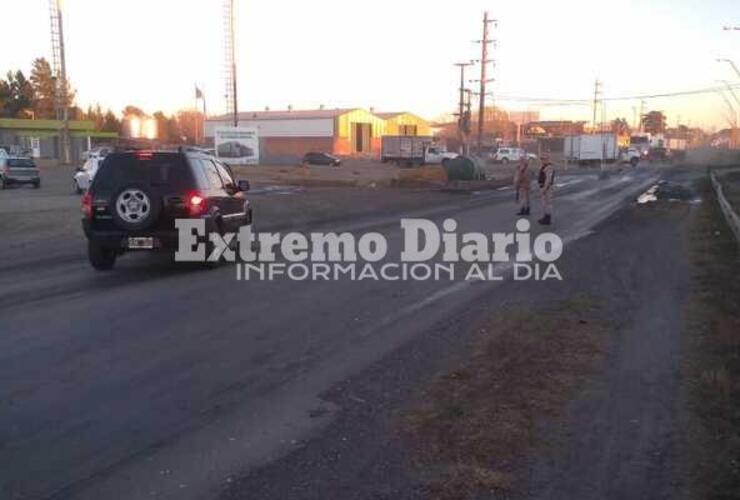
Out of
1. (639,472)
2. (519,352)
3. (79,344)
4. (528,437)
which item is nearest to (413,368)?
(519,352)

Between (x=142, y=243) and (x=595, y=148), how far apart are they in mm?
65644

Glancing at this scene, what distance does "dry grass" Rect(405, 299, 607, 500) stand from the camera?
4.48 m

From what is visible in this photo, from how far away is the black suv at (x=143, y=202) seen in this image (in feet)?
36.4

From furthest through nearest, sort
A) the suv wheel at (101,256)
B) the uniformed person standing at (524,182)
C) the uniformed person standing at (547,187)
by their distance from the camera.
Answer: the uniformed person standing at (524,182)
the uniformed person standing at (547,187)
the suv wheel at (101,256)

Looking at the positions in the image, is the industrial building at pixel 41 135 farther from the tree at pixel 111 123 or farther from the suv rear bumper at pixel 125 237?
the suv rear bumper at pixel 125 237

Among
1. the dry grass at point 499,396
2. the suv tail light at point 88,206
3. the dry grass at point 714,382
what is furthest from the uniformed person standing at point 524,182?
the dry grass at point 499,396

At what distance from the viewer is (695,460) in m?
4.64

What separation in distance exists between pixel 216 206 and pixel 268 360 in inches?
218

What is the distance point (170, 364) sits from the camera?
661 cm

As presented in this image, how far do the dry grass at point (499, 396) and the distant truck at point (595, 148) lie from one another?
217 feet

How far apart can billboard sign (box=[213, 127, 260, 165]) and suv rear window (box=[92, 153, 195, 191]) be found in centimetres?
4886

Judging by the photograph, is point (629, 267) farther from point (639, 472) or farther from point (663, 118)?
point (663, 118)

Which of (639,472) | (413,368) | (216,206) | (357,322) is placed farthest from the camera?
(216,206)

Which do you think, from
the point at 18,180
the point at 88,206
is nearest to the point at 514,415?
the point at 88,206
